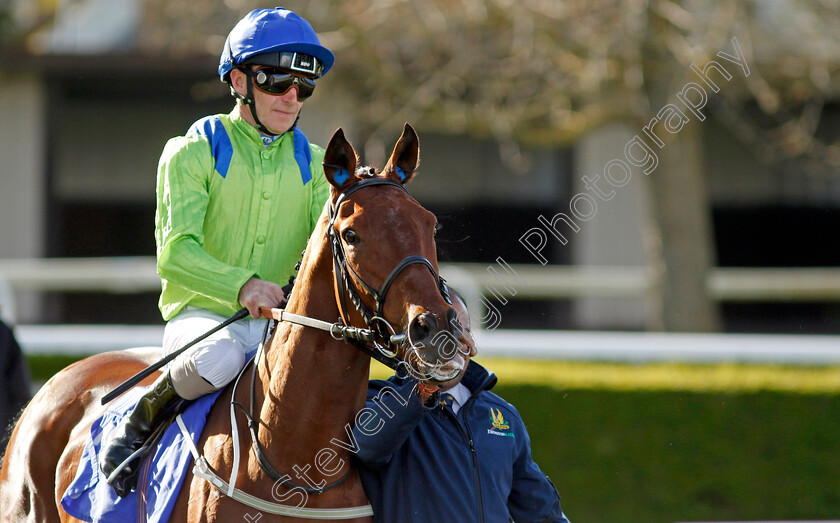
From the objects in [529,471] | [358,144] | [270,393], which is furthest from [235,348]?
[358,144]

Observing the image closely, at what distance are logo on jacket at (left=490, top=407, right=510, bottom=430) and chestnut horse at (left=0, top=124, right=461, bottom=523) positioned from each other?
0.41 m

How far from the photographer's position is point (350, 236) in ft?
7.04

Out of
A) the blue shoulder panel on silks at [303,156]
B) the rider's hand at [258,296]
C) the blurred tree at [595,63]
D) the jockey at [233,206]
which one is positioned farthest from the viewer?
the blurred tree at [595,63]

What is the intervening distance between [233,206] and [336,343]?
629mm

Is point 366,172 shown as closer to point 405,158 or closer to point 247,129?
point 405,158

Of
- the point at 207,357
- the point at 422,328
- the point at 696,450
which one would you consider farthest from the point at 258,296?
the point at 696,450

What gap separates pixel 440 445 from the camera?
96.6 inches

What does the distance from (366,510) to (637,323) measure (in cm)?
993

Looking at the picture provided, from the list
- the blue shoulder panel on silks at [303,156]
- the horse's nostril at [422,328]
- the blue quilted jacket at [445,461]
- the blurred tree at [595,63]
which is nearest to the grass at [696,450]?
the blurred tree at [595,63]

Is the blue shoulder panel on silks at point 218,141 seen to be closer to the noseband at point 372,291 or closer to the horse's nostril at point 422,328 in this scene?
the noseband at point 372,291

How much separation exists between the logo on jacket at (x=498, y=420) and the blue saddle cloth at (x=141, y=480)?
765mm

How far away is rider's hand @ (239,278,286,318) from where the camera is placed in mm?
2402

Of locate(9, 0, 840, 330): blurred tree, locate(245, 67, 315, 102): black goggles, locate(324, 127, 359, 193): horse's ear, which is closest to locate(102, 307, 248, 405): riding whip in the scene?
locate(324, 127, 359, 193): horse's ear

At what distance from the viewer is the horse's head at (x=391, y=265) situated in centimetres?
197
